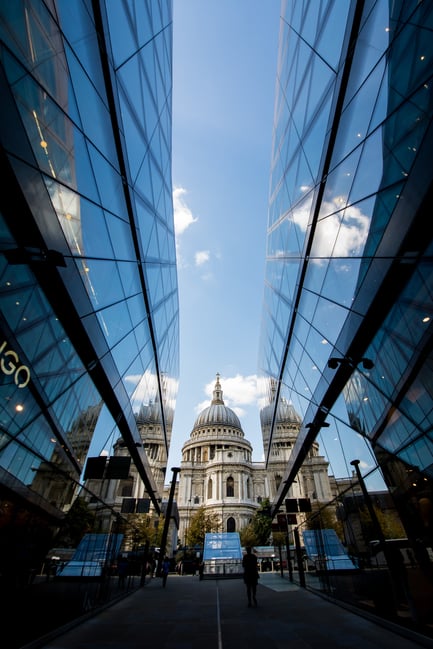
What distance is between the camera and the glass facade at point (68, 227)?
5.43 m

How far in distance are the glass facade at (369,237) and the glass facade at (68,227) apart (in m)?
5.96

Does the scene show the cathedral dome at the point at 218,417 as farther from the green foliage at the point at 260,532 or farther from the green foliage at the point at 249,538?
the green foliage at the point at 260,532

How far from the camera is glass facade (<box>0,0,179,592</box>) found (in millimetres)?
5426

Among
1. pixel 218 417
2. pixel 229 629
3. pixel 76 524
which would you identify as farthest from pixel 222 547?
pixel 218 417

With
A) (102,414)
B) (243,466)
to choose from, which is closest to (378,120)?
(102,414)

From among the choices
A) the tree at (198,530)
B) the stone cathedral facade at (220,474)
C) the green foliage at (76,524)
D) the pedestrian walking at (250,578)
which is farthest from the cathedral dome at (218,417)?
the green foliage at (76,524)

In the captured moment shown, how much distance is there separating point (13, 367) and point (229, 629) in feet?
25.5

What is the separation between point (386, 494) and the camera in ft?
28.5

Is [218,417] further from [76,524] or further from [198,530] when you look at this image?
[76,524]

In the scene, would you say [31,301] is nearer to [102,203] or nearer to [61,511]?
[102,203]

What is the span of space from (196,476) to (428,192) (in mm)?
100556

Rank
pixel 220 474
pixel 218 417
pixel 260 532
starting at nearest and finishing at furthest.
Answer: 1. pixel 260 532
2. pixel 220 474
3. pixel 218 417

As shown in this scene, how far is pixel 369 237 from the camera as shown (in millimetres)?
8031

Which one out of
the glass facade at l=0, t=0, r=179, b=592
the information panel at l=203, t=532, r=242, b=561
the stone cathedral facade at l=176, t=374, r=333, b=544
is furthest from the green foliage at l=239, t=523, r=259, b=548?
the glass facade at l=0, t=0, r=179, b=592
